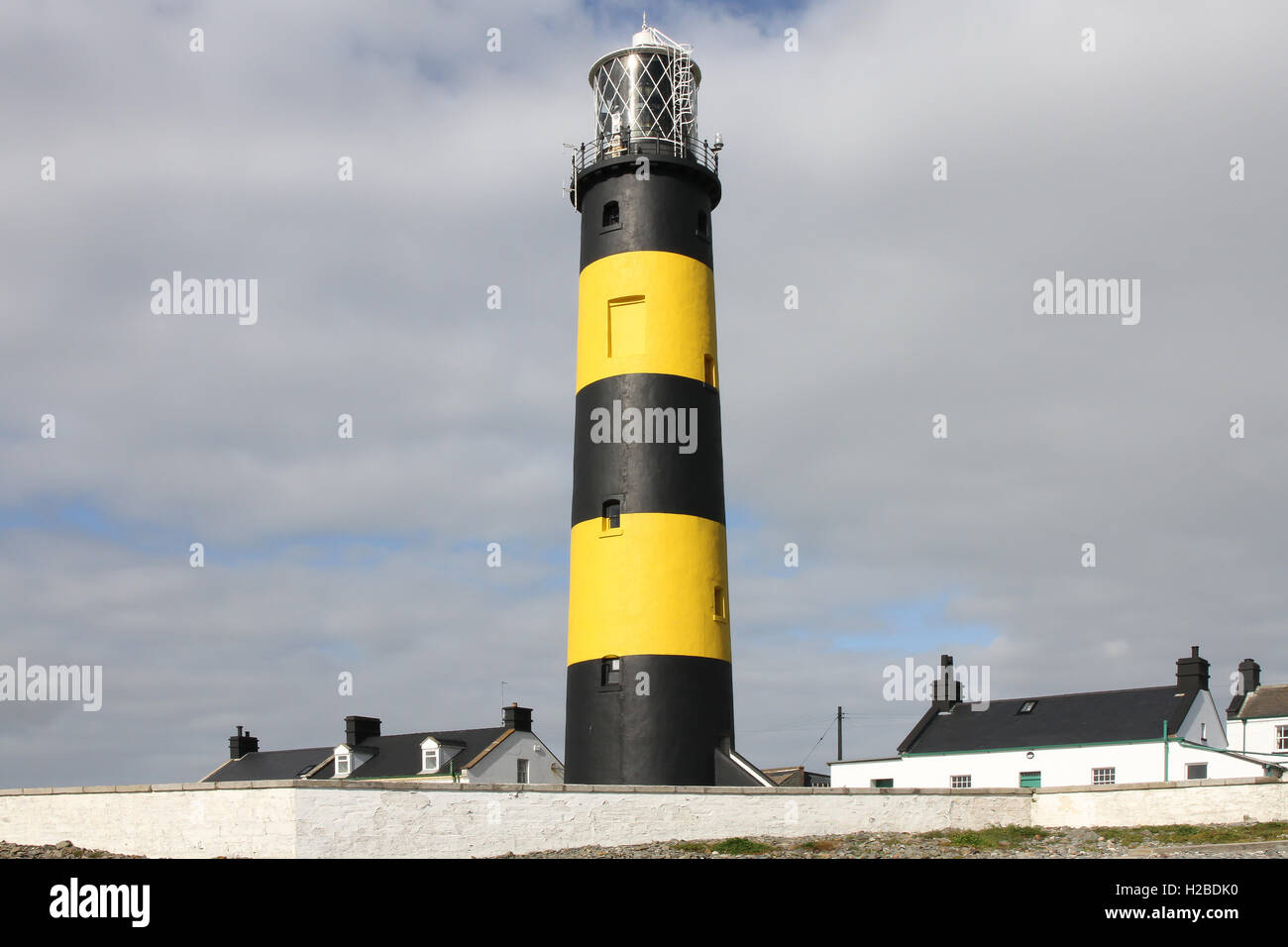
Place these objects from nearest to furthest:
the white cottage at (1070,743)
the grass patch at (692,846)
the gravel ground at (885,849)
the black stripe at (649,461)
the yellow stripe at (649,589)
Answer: the gravel ground at (885,849), the grass patch at (692,846), the yellow stripe at (649,589), the black stripe at (649,461), the white cottage at (1070,743)

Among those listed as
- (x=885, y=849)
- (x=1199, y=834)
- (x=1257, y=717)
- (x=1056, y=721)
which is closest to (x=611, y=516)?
(x=885, y=849)

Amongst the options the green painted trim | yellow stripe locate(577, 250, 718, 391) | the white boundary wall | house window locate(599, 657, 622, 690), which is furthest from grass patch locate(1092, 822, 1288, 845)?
the green painted trim

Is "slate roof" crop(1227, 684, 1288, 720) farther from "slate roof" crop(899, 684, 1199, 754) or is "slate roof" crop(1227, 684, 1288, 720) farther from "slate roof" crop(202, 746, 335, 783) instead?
"slate roof" crop(202, 746, 335, 783)

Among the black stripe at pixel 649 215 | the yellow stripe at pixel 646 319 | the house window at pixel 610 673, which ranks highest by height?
the black stripe at pixel 649 215

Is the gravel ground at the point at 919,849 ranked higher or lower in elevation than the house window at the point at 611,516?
lower

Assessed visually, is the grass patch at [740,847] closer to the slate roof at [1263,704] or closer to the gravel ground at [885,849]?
the gravel ground at [885,849]

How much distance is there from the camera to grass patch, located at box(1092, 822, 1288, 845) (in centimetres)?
2343

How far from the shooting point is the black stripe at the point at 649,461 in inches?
1073

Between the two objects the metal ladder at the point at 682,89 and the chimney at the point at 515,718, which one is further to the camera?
the chimney at the point at 515,718

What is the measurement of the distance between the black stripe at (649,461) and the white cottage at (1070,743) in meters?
18.2

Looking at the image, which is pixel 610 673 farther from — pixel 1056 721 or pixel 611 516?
pixel 1056 721

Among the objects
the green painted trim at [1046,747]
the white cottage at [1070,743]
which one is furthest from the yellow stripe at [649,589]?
the green painted trim at [1046,747]
